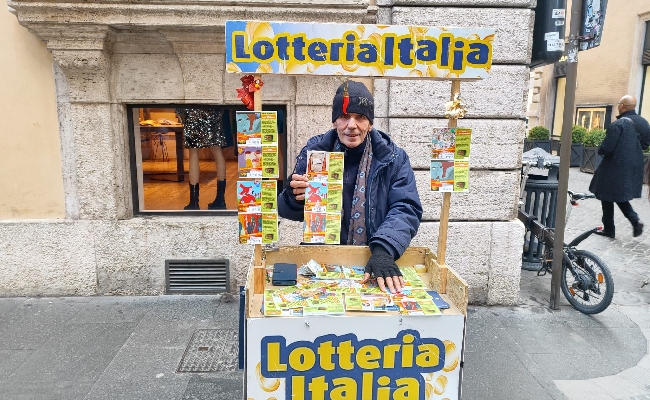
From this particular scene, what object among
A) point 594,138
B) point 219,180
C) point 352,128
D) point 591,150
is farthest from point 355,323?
point 594,138

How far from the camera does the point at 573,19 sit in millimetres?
4246

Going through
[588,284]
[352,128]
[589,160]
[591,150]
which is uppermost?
[352,128]

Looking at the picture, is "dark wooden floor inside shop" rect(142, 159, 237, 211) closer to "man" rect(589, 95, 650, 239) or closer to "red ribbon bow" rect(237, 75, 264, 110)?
"red ribbon bow" rect(237, 75, 264, 110)

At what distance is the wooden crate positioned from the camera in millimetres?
2014

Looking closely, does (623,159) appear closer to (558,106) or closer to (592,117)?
(592,117)

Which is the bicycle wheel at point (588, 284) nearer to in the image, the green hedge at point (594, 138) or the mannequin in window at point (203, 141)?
the mannequin in window at point (203, 141)

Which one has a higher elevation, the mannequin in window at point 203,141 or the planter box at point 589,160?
the mannequin in window at point 203,141

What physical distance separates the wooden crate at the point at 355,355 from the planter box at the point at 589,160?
47.3 feet

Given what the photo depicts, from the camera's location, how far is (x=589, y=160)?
1456cm

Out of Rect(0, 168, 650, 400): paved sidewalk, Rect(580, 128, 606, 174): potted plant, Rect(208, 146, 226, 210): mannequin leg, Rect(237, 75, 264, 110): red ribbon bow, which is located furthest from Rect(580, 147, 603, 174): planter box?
Rect(237, 75, 264, 110): red ribbon bow

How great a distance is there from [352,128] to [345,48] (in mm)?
451

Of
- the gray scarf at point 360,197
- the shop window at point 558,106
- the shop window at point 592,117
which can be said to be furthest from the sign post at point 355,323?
the shop window at point 558,106

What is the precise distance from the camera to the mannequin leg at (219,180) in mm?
5105

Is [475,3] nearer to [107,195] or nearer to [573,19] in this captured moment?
[573,19]
